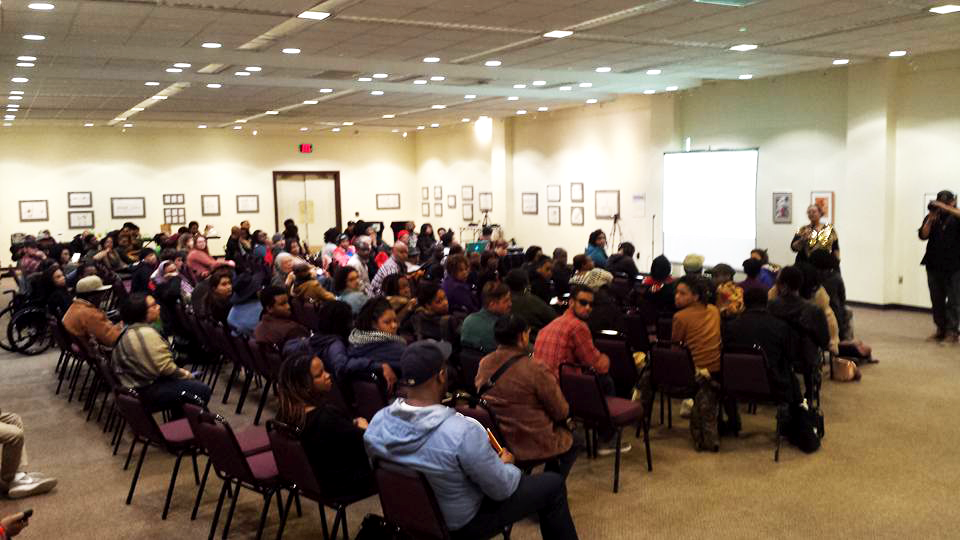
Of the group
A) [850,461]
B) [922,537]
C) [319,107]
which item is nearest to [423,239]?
[319,107]

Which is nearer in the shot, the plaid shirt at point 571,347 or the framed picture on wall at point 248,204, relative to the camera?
the plaid shirt at point 571,347

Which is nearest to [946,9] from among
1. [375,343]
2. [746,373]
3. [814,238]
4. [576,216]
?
[814,238]

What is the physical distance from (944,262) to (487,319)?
647cm

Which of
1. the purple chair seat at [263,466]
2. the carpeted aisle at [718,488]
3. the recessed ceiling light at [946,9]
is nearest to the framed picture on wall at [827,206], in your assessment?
the recessed ceiling light at [946,9]

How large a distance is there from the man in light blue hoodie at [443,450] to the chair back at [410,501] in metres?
0.05

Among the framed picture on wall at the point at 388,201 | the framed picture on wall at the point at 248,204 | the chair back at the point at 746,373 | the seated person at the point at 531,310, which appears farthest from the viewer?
the framed picture on wall at the point at 388,201

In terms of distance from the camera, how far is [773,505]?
487 centimetres

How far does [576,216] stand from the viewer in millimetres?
18266

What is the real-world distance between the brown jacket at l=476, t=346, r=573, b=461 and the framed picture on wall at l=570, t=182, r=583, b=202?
1387 cm

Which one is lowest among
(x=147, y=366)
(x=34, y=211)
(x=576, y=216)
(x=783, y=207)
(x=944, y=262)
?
(x=147, y=366)

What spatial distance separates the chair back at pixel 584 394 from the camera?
5.02 m

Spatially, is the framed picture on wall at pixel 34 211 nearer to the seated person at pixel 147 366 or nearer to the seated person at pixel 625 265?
the seated person at pixel 625 265

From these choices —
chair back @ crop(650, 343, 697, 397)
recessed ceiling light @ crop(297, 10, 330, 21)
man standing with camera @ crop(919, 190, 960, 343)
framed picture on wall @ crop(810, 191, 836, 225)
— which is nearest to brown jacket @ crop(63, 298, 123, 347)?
recessed ceiling light @ crop(297, 10, 330, 21)

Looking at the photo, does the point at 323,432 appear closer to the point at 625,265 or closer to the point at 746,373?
the point at 746,373
